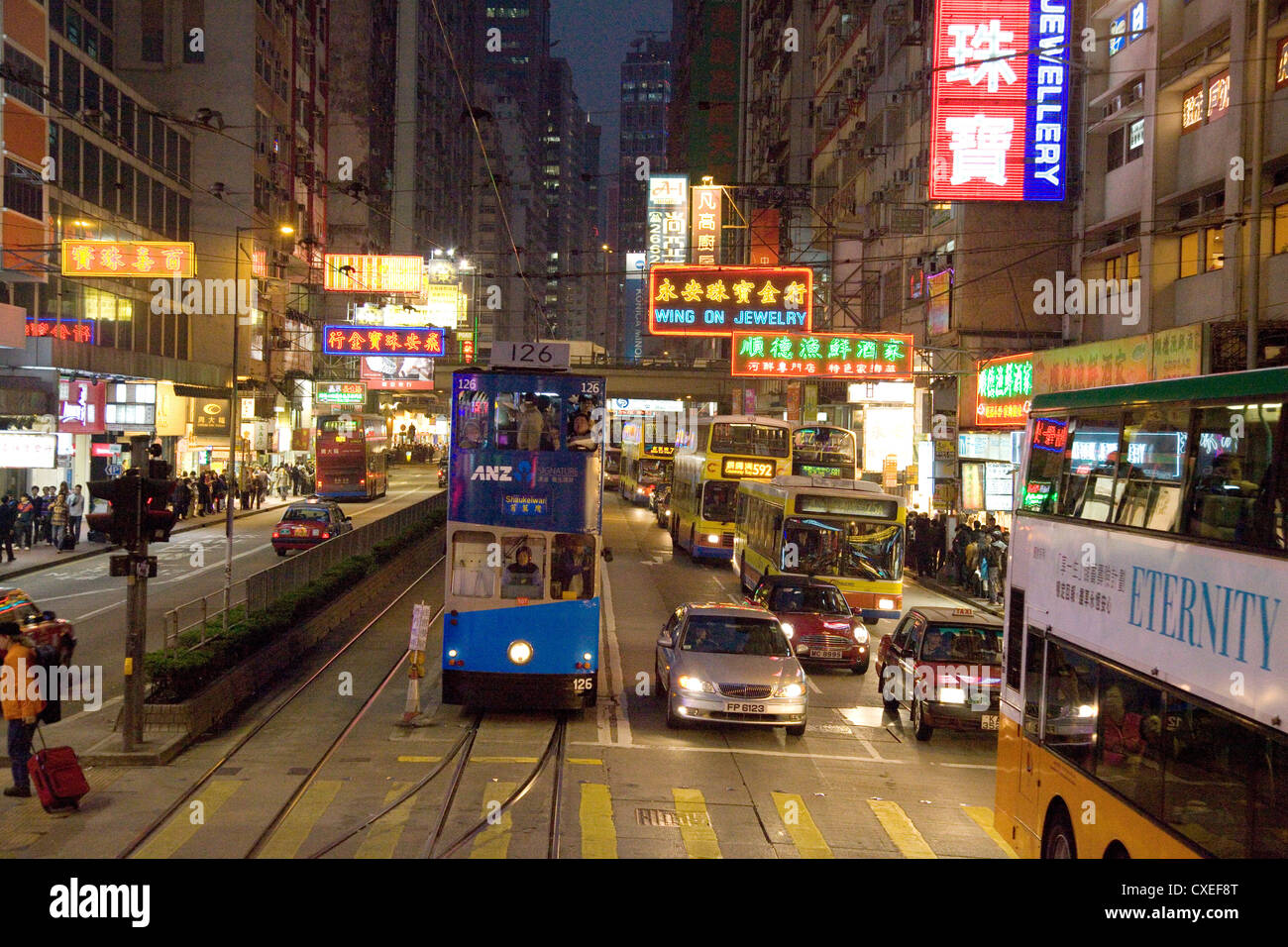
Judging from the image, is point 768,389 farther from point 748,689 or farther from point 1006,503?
point 748,689

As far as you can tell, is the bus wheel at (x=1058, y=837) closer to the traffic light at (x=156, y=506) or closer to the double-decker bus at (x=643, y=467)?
the traffic light at (x=156, y=506)

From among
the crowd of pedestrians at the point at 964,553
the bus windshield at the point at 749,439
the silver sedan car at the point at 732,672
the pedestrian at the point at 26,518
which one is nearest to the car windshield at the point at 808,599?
the silver sedan car at the point at 732,672

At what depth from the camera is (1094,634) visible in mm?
7781

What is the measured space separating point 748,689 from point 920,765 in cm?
217

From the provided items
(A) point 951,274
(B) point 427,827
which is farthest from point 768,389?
(B) point 427,827

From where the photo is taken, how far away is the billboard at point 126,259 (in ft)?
103

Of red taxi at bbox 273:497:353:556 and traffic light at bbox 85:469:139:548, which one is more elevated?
traffic light at bbox 85:469:139:548

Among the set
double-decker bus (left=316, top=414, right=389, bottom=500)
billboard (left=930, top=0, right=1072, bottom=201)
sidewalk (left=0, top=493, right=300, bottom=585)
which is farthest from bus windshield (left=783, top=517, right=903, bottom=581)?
double-decker bus (left=316, top=414, right=389, bottom=500)

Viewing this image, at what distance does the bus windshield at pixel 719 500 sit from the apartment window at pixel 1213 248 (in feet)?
47.0

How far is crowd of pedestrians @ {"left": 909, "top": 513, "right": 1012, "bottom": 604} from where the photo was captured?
91.2 ft

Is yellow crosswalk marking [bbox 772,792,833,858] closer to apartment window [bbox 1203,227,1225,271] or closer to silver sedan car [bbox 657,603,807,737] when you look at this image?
silver sedan car [bbox 657,603,807,737]

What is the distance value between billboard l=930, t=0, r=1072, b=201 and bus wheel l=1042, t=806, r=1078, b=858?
22.4m

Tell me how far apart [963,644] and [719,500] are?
1931 centimetres

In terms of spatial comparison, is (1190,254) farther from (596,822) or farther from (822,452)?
(596,822)
